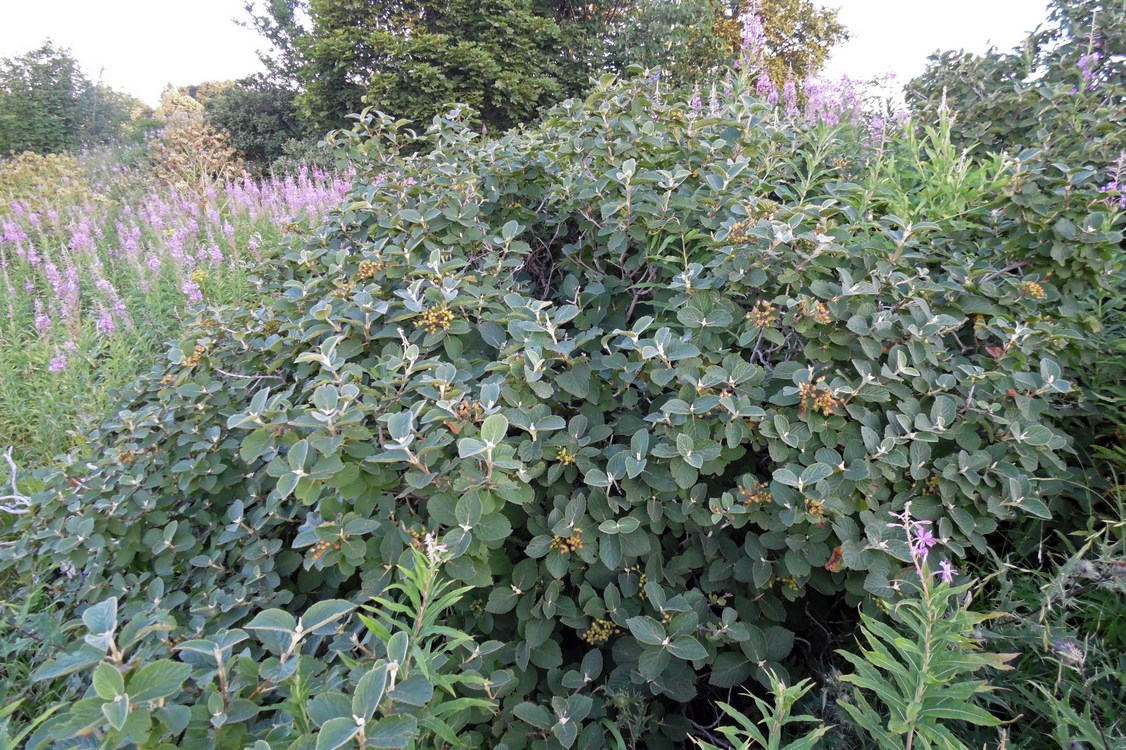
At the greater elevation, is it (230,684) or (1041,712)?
(230,684)

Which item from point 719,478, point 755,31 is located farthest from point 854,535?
point 755,31

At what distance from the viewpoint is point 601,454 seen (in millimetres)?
1591

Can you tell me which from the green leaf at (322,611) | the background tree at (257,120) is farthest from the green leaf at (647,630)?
the background tree at (257,120)

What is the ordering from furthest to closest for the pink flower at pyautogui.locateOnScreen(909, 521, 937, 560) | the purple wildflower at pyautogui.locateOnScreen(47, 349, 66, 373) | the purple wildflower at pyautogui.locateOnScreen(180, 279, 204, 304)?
the purple wildflower at pyautogui.locateOnScreen(180, 279, 204, 304), the purple wildflower at pyautogui.locateOnScreen(47, 349, 66, 373), the pink flower at pyautogui.locateOnScreen(909, 521, 937, 560)

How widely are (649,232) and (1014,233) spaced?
3.86 ft

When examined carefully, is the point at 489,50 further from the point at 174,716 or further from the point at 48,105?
the point at 48,105

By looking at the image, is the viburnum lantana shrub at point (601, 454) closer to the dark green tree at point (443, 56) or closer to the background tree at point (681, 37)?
the dark green tree at point (443, 56)

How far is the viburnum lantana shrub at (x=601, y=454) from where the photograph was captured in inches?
53.7

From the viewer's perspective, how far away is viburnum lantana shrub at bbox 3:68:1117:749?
53.7 inches

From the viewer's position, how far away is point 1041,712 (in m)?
1.30

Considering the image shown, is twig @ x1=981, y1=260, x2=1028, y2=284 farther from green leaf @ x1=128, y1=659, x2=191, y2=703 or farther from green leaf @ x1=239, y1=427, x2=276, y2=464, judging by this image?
green leaf @ x1=128, y1=659, x2=191, y2=703

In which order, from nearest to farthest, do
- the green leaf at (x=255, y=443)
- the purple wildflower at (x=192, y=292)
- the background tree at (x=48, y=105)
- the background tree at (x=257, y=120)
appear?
the green leaf at (x=255, y=443), the purple wildflower at (x=192, y=292), the background tree at (x=257, y=120), the background tree at (x=48, y=105)

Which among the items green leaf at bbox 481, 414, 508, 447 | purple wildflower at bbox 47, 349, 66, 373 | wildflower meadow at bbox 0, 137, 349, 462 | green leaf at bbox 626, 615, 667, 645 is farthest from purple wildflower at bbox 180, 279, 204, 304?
green leaf at bbox 626, 615, 667, 645

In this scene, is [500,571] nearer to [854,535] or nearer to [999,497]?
[854,535]
